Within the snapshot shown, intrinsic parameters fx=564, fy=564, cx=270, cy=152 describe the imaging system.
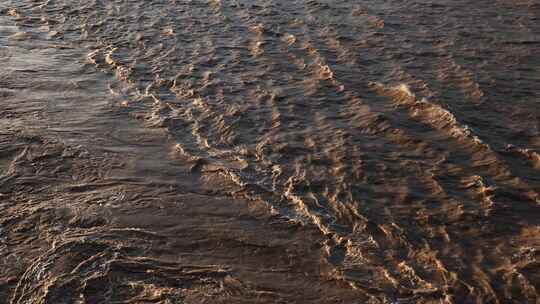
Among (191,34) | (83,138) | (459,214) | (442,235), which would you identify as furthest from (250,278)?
(191,34)

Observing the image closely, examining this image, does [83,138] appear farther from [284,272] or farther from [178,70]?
[284,272]

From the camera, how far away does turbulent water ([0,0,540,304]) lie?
374 cm

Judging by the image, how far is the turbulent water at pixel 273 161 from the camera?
3.74 m

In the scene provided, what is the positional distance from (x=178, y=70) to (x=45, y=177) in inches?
Answer: 105

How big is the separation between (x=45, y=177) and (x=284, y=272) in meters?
2.26

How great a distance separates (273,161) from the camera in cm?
503

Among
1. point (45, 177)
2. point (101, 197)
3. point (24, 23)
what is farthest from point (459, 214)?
point (24, 23)

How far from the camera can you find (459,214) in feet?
14.1

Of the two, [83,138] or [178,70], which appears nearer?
[83,138]

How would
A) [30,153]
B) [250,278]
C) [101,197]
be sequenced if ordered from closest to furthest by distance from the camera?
1. [250,278]
2. [101,197]
3. [30,153]

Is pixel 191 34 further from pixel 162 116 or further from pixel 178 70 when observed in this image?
pixel 162 116

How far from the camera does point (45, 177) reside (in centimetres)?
471

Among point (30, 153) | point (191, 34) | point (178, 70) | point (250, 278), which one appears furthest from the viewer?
point (191, 34)

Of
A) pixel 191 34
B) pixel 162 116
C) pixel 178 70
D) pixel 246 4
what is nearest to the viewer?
pixel 162 116
